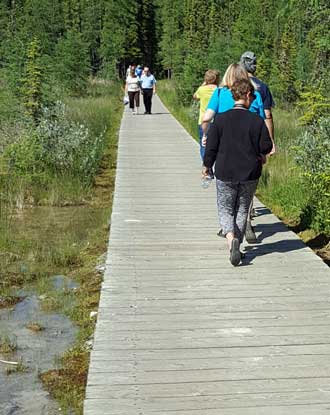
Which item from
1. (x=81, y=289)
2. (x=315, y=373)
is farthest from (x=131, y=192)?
(x=315, y=373)

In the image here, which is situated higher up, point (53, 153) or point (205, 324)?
point (205, 324)

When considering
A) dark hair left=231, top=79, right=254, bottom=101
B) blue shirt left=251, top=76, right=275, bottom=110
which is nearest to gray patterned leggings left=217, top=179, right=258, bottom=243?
dark hair left=231, top=79, right=254, bottom=101

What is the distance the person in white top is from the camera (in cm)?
2367

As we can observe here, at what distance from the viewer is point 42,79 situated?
14648 mm

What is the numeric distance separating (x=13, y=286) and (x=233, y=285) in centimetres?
251

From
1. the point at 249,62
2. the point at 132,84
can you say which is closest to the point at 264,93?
the point at 249,62

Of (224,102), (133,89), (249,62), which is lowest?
(133,89)

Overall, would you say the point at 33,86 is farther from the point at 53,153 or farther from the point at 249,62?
the point at 249,62

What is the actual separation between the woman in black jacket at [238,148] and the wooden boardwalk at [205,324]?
0.67m

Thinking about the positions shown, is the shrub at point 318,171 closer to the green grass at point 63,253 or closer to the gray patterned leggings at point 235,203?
the gray patterned leggings at point 235,203

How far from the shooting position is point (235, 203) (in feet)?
20.9

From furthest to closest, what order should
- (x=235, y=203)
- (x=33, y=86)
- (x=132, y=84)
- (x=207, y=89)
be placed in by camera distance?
(x=132, y=84) < (x=33, y=86) < (x=207, y=89) < (x=235, y=203)

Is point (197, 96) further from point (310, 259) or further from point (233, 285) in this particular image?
point (233, 285)

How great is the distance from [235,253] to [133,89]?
1828 centimetres
